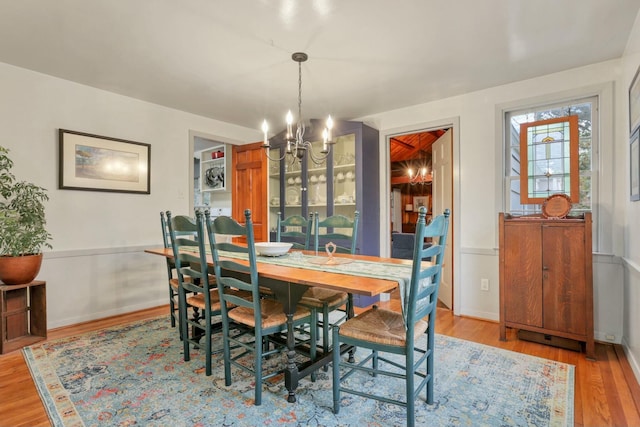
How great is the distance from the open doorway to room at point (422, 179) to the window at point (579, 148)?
0.58 meters

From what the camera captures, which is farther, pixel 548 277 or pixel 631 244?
pixel 548 277

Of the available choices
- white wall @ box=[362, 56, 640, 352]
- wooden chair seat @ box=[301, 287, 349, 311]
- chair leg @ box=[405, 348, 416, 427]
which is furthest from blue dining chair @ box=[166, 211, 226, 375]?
white wall @ box=[362, 56, 640, 352]

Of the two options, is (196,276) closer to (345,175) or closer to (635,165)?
(345,175)

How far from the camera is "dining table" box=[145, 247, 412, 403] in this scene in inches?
59.1

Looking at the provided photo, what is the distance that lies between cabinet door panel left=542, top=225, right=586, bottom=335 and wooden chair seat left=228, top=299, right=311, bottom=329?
198 centimetres

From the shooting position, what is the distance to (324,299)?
85.9 inches

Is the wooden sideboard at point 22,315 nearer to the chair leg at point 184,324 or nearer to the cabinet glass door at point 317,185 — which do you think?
the chair leg at point 184,324

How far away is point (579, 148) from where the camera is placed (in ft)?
9.37

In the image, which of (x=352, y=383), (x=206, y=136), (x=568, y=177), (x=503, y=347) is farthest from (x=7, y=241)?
(x=568, y=177)

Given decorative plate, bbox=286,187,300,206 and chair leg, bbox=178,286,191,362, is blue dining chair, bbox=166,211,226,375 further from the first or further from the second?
decorative plate, bbox=286,187,300,206

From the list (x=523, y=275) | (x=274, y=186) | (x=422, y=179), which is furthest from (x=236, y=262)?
(x=422, y=179)

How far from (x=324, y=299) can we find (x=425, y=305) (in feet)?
2.30

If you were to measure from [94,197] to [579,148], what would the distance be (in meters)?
4.58

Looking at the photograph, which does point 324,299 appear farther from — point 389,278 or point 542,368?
point 542,368
